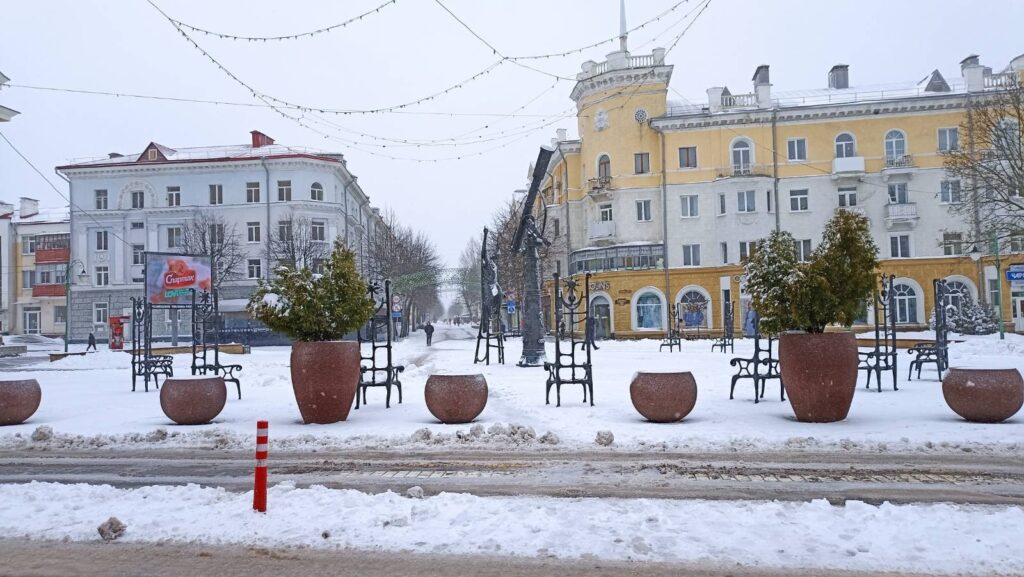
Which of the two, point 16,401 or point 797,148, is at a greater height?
point 797,148

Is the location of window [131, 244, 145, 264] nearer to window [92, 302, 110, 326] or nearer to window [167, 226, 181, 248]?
window [167, 226, 181, 248]

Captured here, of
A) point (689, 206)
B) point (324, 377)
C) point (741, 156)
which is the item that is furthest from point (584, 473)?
point (741, 156)

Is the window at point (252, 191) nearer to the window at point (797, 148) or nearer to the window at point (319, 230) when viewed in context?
the window at point (319, 230)

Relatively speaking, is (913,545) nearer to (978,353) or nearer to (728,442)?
(728,442)

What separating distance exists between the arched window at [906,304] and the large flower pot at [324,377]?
42609 millimetres

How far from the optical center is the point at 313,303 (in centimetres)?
1141

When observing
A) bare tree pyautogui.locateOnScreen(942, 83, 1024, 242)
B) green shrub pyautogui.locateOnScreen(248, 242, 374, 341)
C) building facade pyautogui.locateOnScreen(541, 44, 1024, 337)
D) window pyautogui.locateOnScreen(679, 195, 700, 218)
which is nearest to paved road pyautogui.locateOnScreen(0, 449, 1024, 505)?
green shrub pyautogui.locateOnScreen(248, 242, 374, 341)

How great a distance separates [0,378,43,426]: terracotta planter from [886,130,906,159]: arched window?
1882 inches

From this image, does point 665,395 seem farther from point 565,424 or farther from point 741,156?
point 741,156

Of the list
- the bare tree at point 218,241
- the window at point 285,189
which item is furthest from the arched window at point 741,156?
the bare tree at point 218,241

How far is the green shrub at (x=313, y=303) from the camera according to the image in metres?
11.4

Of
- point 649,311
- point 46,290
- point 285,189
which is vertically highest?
point 285,189

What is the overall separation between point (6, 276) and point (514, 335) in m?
48.7

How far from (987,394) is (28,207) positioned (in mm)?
84061
